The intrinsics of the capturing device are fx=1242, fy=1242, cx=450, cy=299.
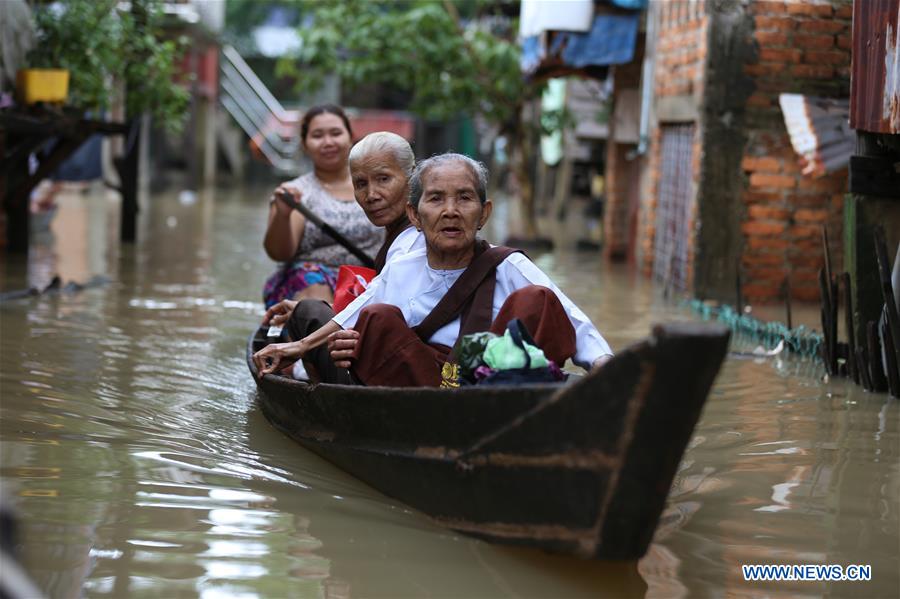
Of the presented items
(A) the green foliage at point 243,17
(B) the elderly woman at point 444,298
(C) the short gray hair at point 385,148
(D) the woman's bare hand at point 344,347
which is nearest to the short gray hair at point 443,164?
(B) the elderly woman at point 444,298

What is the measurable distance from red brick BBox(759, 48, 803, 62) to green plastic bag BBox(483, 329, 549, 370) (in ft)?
22.1

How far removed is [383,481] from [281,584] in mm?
789

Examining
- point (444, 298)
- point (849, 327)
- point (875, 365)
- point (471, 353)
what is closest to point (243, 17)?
point (849, 327)

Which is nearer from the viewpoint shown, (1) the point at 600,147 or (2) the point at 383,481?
(2) the point at 383,481

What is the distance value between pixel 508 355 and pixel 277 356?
1.46m

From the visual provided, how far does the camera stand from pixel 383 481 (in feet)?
14.3

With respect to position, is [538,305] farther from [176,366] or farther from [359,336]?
[176,366]

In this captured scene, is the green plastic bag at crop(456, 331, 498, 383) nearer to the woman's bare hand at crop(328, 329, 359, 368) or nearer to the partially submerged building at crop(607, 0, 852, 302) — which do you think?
the woman's bare hand at crop(328, 329, 359, 368)

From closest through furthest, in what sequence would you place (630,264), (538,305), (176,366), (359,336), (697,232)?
1. (538,305)
2. (359,336)
3. (176,366)
4. (697,232)
5. (630,264)

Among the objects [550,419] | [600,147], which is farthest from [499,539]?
[600,147]

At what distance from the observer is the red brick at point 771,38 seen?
988 centimetres

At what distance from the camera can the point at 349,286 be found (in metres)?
5.23

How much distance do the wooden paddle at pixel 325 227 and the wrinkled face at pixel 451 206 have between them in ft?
7.04

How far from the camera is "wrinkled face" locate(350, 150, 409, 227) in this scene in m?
5.29
